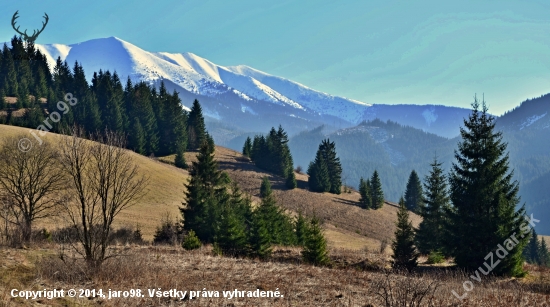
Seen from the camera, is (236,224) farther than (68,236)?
Yes

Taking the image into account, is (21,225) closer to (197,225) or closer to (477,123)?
(197,225)

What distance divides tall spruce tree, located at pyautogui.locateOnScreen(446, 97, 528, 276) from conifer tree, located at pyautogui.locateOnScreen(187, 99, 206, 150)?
241 ft

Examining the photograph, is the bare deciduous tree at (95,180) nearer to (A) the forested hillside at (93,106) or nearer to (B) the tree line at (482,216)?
(B) the tree line at (482,216)

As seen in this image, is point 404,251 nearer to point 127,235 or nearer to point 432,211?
point 432,211

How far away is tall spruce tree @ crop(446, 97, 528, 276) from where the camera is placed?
836 inches

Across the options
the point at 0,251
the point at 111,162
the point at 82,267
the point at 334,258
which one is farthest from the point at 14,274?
the point at 334,258

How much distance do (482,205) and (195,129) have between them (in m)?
79.4

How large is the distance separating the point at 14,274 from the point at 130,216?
3394 cm

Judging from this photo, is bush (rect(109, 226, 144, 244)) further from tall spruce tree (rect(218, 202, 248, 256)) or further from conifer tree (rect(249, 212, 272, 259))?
conifer tree (rect(249, 212, 272, 259))

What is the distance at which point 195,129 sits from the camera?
9419 cm

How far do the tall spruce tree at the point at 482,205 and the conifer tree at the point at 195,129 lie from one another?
2897 inches

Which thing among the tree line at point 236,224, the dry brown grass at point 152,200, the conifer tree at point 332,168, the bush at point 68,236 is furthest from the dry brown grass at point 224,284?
the conifer tree at point 332,168

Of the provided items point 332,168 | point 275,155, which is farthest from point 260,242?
point 275,155

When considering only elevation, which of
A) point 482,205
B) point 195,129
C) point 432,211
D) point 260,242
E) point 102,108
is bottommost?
point 260,242
